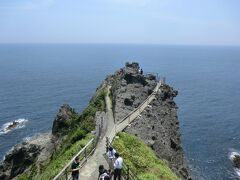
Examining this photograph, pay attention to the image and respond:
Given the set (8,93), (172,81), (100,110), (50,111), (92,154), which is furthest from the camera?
(172,81)

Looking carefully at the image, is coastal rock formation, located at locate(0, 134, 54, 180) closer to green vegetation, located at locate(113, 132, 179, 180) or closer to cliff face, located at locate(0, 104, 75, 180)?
cliff face, located at locate(0, 104, 75, 180)

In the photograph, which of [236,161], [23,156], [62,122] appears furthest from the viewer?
[236,161]

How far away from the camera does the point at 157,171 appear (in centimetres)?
3209

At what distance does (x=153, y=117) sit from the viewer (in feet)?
186

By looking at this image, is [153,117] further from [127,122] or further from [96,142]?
[96,142]

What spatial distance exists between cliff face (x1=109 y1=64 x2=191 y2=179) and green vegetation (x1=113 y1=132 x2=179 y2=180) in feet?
16.6

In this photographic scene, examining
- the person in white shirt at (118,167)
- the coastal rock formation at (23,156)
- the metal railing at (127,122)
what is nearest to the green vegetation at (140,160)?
the metal railing at (127,122)

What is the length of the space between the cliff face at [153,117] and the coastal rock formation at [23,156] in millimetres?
18962

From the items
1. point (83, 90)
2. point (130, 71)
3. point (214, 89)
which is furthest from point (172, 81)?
point (130, 71)

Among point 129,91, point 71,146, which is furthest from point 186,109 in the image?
point 71,146

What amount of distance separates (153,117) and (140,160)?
2357 centimetres

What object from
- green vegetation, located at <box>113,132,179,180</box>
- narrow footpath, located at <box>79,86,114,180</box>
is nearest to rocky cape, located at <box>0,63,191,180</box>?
Result: green vegetation, located at <box>113,132,179,180</box>

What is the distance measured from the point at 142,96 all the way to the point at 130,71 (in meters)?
9.86

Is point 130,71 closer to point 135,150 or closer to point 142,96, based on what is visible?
point 142,96
